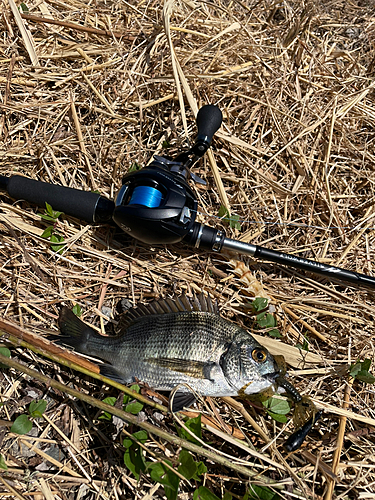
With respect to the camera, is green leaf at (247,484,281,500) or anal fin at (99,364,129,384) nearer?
green leaf at (247,484,281,500)

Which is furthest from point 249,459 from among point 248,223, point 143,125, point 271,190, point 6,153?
point 6,153

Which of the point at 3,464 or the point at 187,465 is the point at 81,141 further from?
the point at 187,465

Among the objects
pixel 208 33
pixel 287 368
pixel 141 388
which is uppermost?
pixel 208 33

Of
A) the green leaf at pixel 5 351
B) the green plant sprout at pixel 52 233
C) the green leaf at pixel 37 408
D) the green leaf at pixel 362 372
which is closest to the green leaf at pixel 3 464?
the green leaf at pixel 37 408

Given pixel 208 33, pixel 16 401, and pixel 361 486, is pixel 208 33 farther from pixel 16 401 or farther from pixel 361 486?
pixel 361 486

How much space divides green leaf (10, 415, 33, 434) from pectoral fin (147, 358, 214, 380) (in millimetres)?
942

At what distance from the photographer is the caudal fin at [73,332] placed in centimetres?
273

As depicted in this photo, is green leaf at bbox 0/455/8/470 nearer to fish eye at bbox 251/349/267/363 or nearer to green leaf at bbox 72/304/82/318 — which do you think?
green leaf at bbox 72/304/82/318

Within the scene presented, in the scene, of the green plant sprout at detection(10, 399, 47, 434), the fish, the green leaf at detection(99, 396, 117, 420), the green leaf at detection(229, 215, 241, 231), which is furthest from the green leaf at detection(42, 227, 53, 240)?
the green leaf at detection(229, 215, 241, 231)

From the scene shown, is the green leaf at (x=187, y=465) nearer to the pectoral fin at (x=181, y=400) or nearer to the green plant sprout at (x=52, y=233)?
the pectoral fin at (x=181, y=400)

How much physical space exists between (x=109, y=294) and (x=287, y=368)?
149 cm

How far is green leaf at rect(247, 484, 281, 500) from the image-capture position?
2254 millimetres

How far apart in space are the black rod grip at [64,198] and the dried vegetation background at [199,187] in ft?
0.60

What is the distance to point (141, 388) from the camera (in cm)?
259
